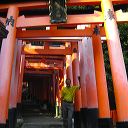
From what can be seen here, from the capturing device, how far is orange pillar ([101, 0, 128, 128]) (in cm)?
712

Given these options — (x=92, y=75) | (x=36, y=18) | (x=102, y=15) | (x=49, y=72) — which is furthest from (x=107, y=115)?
(x=49, y=72)

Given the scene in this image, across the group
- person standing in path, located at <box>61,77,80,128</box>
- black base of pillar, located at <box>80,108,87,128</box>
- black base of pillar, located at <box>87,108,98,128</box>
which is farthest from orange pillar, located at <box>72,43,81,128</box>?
person standing in path, located at <box>61,77,80,128</box>

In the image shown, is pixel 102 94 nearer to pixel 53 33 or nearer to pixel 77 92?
pixel 53 33

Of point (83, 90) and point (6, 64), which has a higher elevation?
point (6, 64)

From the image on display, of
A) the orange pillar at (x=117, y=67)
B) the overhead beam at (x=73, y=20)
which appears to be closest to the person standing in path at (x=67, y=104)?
the orange pillar at (x=117, y=67)

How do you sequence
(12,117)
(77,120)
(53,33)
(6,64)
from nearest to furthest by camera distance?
(6,64)
(53,33)
(12,117)
(77,120)

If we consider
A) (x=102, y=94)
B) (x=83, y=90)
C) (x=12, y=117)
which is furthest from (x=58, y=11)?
(x=12, y=117)

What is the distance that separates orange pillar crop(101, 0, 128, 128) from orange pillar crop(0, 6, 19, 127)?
3004mm

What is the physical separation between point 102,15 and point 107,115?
3371mm

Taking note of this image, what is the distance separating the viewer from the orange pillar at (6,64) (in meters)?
7.50

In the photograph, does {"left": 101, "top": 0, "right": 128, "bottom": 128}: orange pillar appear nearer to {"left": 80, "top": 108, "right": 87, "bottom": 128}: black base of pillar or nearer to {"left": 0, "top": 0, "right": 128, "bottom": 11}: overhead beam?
{"left": 0, "top": 0, "right": 128, "bottom": 11}: overhead beam

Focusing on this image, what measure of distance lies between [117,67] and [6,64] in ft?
11.1

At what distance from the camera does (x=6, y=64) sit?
7852 millimetres

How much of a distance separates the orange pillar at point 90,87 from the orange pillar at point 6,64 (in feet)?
10.4
